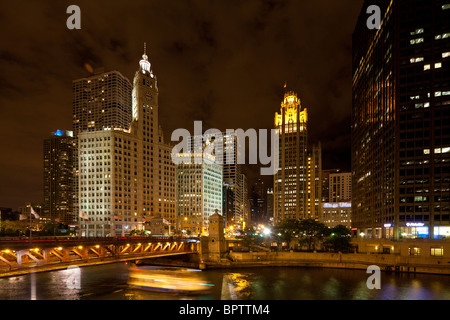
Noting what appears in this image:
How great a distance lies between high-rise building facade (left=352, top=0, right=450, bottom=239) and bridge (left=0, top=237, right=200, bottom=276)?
68921 millimetres

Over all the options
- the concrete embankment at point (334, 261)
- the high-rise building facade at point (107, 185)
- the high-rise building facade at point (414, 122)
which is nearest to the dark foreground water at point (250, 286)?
the concrete embankment at point (334, 261)

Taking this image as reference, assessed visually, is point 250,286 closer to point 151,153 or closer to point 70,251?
point 70,251

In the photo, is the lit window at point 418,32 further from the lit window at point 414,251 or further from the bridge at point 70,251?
the bridge at point 70,251

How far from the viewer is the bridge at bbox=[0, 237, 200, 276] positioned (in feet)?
170

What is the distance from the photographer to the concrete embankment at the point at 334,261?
251 ft

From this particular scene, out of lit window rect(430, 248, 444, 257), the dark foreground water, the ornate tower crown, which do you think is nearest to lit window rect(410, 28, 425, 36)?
lit window rect(430, 248, 444, 257)

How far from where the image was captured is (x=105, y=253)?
73.5 m

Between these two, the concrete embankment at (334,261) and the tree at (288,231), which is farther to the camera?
the tree at (288,231)

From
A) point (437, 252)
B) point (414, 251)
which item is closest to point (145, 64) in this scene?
point (414, 251)

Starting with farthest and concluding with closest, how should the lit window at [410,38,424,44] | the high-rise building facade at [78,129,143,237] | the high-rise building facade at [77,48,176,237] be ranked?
the high-rise building facade at [77,48,176,237]
the high-rise building facade at [78,129,143,237]
the lit window at [410,38,424,44]

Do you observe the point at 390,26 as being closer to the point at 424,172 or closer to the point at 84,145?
the point at 424,172

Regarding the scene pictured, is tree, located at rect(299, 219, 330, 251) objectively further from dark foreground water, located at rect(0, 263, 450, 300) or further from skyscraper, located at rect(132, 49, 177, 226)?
skyscraper, located at rect(132, 49, 177, 226)

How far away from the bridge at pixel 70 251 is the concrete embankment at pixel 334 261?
1474 centimetres

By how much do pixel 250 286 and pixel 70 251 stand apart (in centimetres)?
4188
